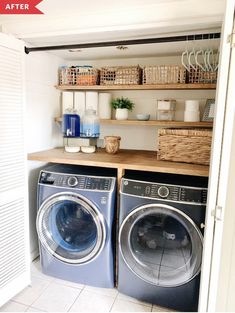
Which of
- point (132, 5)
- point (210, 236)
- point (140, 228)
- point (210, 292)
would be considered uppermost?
point (132, 5)

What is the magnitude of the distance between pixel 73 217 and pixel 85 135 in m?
0.79

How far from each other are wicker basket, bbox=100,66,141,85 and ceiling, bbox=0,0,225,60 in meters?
0.44

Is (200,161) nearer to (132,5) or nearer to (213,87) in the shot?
(213,87)

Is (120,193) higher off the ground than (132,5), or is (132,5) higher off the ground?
(132,5)

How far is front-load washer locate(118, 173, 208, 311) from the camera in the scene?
1.62 m

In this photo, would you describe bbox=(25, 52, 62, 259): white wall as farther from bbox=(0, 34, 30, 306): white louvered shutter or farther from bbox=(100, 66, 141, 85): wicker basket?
bbox=(100, 66, 141, 85): wicker basket

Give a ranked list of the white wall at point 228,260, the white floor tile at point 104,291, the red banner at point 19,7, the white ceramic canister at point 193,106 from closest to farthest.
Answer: the white wall at point 228,260, the red banner at point 19,7, the white floor tile at point 104,291, the white ceramic canister at point 193,106

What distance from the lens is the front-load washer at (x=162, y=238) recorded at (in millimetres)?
1625

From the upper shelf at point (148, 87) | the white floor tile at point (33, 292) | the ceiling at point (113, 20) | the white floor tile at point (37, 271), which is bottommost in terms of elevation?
the white floor tile at point (33, 292)

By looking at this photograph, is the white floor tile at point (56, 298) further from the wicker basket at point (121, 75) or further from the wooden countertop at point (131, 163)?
the wicker basket at point (121, 75)

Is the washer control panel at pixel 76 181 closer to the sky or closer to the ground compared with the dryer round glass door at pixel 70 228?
closer to the sky

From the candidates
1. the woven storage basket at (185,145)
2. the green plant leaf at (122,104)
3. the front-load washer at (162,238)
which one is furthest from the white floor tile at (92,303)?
the green plant leaf at (122,104)

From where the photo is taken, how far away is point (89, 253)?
6.29 ft

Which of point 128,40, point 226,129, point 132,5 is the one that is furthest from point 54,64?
point 226,129
